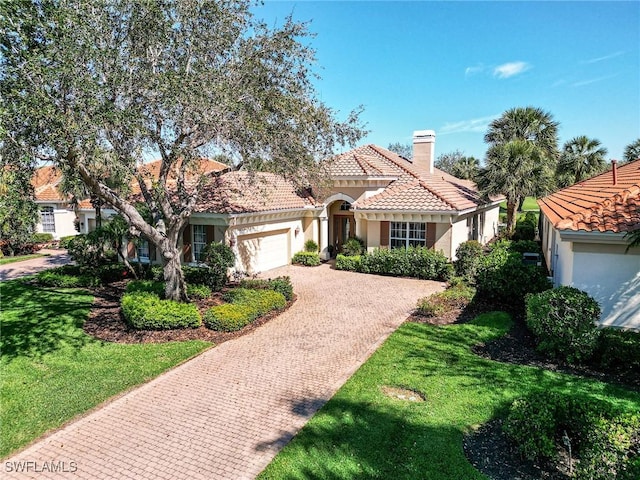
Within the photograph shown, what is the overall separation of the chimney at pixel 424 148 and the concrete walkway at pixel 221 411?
16.4m

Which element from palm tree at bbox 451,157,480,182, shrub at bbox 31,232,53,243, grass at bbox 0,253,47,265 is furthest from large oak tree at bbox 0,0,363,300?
palm tree at bbox 451,157,480,182

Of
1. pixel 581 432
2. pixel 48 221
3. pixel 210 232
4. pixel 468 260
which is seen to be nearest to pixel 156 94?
pixel 210 232

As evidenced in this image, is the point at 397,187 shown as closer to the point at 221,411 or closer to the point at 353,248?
the point at 353,248

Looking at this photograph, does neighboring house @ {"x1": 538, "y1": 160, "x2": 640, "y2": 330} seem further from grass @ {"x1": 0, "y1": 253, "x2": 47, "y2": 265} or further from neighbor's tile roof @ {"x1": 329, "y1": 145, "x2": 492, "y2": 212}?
grass @ {"x1": 0, "y1": 253, "x2": 47, "y2": 265}

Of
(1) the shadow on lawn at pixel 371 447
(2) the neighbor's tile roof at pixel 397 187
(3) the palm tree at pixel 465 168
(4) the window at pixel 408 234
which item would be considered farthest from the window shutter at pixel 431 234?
Answer: (3) the palm tree at pixel 465 168

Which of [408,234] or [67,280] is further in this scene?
[408,234]

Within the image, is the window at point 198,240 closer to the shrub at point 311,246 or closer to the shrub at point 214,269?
the shrub at point 214,269

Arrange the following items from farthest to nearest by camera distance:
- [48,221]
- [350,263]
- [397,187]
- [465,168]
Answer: [465,168] → [48,221] → [397,187] → [350,263]

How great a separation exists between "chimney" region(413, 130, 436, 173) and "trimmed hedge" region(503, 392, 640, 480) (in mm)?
21827

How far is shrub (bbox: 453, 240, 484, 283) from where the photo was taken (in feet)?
59.8

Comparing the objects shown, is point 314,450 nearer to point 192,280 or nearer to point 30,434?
point 30,434

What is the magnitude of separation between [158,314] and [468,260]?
43.3 ft

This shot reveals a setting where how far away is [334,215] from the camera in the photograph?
79.5ft

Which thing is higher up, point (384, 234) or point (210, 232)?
point (210, 232)
